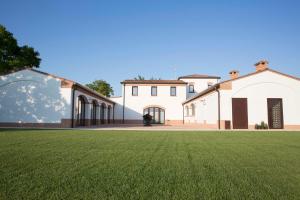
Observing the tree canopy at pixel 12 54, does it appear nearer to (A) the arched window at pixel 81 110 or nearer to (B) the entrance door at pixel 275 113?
(A) the arched window at pixel 81 110

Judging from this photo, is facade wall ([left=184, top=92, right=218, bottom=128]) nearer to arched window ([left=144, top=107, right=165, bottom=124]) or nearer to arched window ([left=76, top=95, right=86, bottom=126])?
arched window ([left=144, top=107, right=165, bottom=124])

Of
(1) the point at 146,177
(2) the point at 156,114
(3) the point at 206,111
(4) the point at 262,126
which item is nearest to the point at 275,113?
(4) the point at 262,126

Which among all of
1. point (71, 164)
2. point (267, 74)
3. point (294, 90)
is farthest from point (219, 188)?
point (294, 90)

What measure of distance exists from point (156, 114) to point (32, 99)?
59.1ft

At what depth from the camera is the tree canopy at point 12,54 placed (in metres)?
25.0

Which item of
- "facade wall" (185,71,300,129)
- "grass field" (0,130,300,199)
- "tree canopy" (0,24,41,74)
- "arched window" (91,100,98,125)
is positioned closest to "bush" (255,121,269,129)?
"facade wall" (185,71,300,129)

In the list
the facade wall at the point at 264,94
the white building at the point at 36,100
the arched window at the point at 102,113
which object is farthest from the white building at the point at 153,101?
the facade wall at the point at 264,94

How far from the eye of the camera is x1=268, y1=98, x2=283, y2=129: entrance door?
18.9m

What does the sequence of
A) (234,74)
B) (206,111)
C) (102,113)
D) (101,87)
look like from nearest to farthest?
1. (206,111)
2. (234,74)
3. (102,113)
4. (101,87)

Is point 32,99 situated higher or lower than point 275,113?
higher

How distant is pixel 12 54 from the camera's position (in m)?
26.3

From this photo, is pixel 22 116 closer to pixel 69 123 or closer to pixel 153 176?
pixel 69 123

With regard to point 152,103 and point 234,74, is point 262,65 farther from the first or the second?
point 152,103

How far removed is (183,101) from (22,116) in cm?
2073
